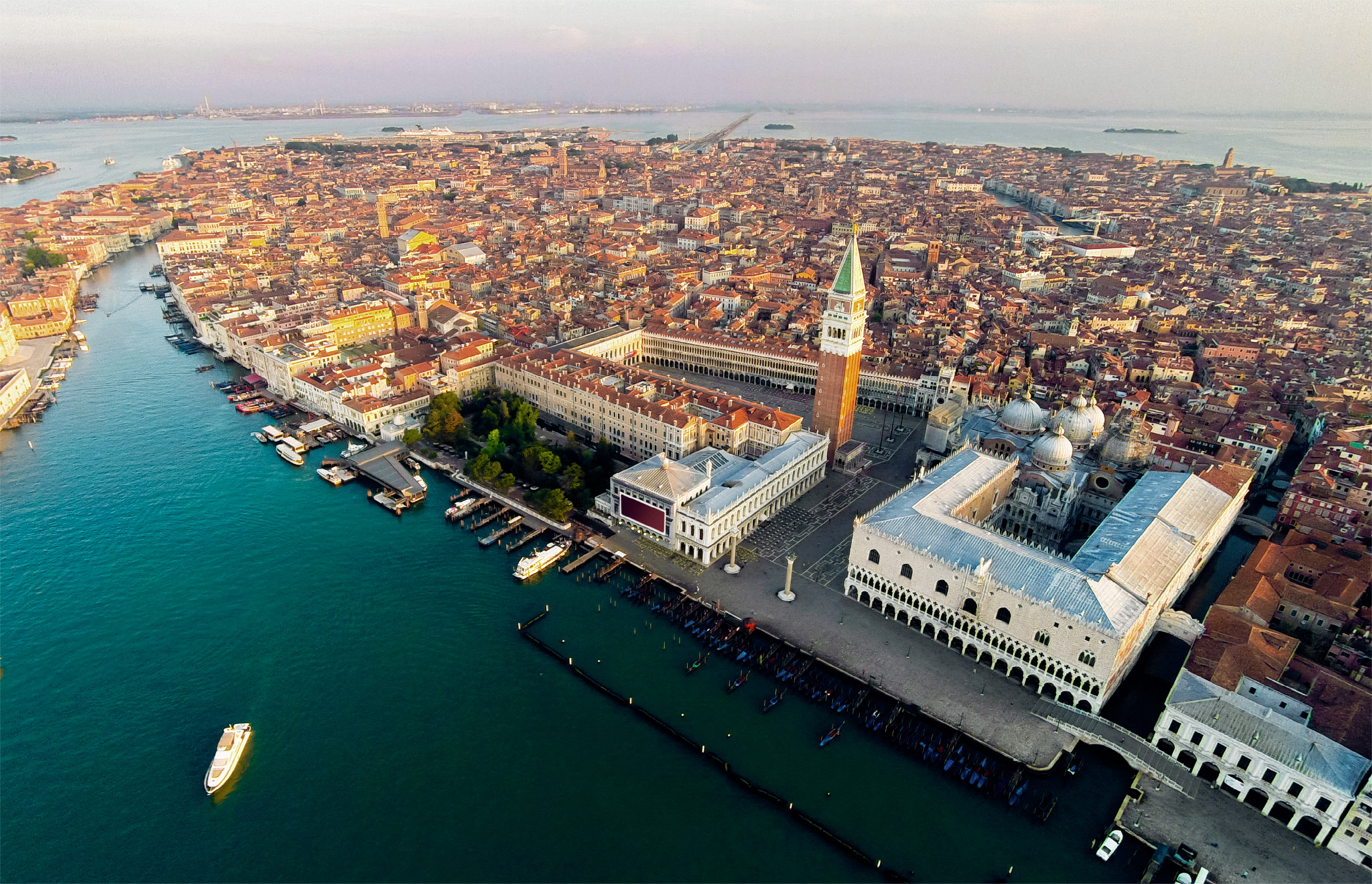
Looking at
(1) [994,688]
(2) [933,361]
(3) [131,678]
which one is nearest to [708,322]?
(2) [933,361]

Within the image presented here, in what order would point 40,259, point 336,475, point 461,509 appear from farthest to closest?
point 40,259
point 336,475
point 461,509

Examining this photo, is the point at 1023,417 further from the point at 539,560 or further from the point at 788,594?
the point at 539,560

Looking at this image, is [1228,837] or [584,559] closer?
[1228,837]

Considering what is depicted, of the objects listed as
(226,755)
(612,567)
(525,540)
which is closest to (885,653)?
(612,567)

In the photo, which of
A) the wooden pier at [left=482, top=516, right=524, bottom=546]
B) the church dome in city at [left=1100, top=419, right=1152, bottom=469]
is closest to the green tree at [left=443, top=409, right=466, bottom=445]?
the wooden pier at [left=482, top=516, right=524, bottom=546]

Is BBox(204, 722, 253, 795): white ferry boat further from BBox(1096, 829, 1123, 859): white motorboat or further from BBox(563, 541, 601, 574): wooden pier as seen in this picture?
BBox(1096, 829, 1123, 859): white motorboat
